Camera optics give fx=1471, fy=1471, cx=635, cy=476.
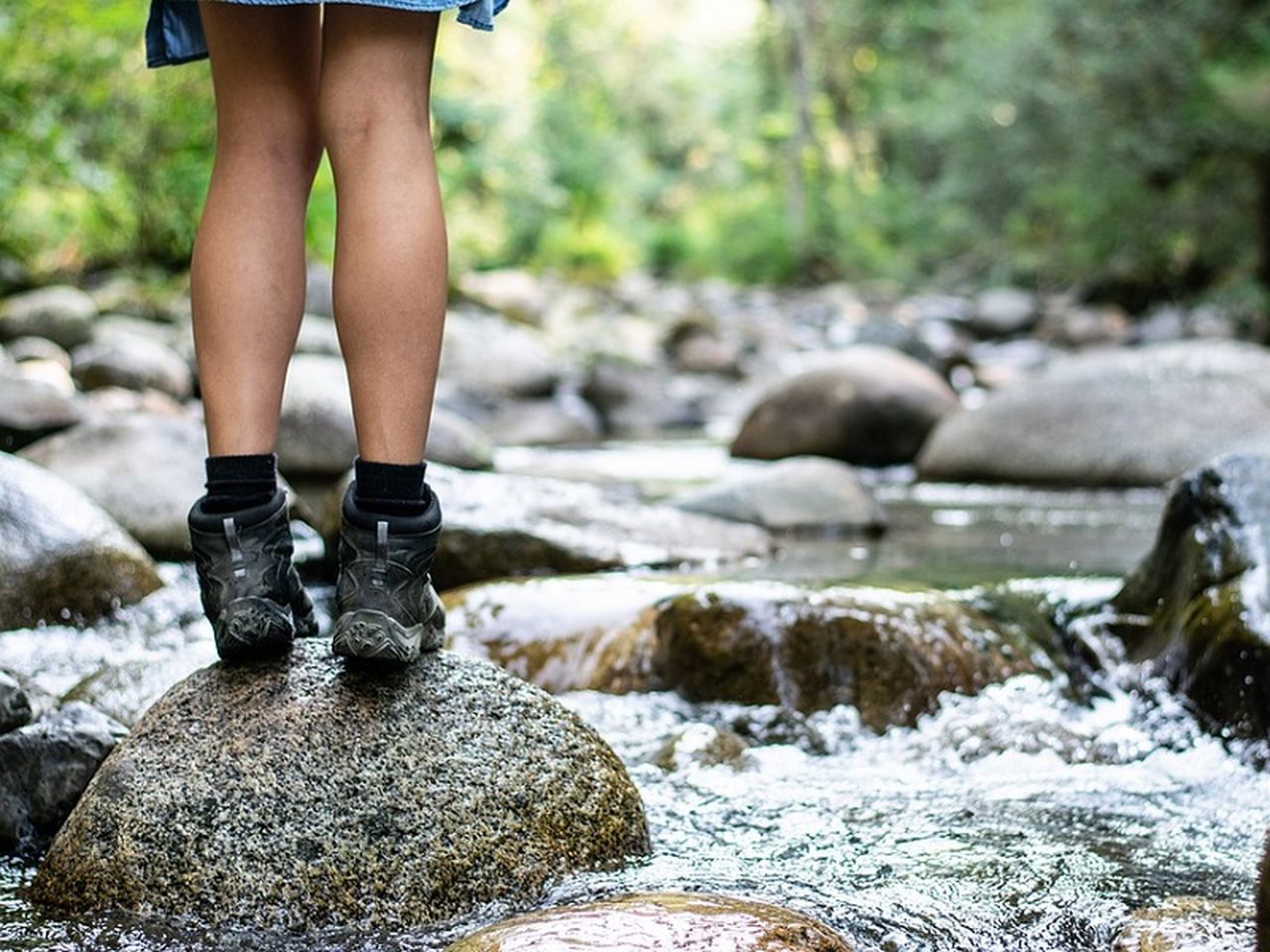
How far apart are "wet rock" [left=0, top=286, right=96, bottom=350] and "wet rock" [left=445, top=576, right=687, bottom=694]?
5.86 metres

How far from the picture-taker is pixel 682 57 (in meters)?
43.3

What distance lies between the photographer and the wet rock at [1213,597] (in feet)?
11.6

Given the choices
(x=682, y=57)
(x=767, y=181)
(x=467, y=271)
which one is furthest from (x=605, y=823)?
(x=682, y=57)

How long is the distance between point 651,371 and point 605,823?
857 cm

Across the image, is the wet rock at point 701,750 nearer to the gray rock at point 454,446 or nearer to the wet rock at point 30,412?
the wet rock at point 30,412

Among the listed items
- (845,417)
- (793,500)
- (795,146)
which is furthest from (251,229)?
(795,146)

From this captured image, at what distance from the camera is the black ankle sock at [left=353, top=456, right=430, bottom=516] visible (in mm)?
2262

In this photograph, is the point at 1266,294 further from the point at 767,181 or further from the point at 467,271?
the point at 767,181

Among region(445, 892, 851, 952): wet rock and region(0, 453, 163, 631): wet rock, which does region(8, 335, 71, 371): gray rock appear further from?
region(445, 892, 851, 952): wet rock

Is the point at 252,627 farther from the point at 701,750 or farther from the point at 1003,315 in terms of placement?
the point at 1003,315

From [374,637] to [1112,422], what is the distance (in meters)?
5.47

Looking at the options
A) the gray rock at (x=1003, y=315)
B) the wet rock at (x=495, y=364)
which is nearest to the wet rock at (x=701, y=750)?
the wet rock at (x=495, y=364)

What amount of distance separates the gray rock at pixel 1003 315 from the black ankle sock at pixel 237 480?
15140 mm

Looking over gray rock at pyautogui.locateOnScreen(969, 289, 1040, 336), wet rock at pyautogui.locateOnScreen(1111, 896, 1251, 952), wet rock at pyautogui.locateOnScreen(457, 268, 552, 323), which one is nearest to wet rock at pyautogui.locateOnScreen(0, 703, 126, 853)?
wet rock at pyautogui.locateOnScreen(1111, 896, 1251, 952)
